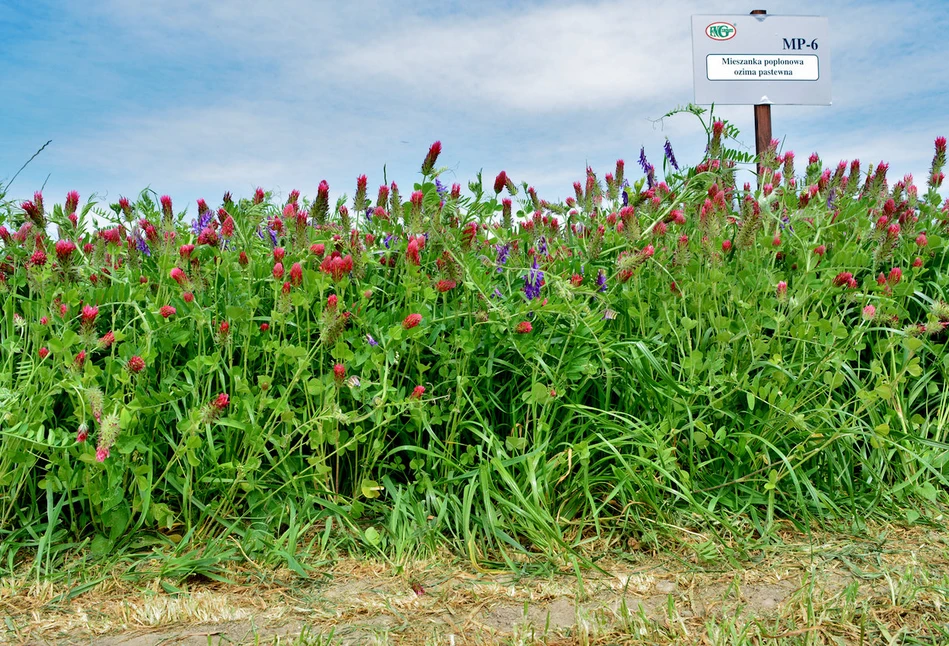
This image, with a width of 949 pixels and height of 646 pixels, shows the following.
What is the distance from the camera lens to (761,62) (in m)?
8.41

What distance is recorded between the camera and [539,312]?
8.57ft

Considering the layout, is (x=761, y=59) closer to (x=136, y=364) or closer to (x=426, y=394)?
(x=426, y=394)

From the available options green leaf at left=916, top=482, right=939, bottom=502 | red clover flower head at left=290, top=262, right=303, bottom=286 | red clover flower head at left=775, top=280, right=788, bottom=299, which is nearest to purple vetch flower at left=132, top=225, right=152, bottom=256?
red clover flower head at left=290, top=262, right=303, bottom=286

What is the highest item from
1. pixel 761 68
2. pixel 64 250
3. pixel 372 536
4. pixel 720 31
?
pixel 720 31

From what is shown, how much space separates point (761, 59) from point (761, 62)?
0.03m

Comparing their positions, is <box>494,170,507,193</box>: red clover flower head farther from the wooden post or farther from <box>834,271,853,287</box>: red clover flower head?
the wooden post

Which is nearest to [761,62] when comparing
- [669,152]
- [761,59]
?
[761,59]

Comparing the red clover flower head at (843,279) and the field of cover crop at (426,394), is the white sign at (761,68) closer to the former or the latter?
the field of cover crop at (426,394)

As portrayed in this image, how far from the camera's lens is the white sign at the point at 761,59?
8.23 m

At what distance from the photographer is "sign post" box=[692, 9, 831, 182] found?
8234 mm

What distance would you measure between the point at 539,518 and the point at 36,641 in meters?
1.43

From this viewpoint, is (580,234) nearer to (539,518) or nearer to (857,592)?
(539,518)

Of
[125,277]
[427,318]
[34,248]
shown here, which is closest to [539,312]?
[427,318]

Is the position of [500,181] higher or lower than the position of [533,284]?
higher
